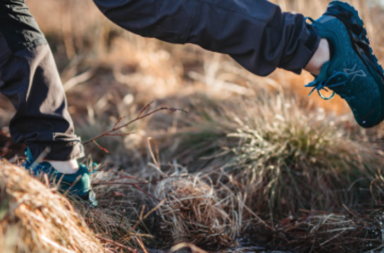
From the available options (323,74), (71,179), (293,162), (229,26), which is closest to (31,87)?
(71,179)

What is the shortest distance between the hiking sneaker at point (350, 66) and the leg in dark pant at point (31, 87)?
3.84ft

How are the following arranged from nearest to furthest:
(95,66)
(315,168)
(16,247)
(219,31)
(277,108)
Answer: (16,247)
(219,31)
(315,168)
(277,108)
(95,66)

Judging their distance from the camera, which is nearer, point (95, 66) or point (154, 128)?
point (154, 128)

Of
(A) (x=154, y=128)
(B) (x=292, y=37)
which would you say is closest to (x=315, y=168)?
(B) (x=292, y=37)

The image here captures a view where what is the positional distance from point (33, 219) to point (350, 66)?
4.75ft

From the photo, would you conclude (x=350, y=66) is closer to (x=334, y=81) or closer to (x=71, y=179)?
(x=334, y=81)

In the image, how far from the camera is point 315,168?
7.23 feet

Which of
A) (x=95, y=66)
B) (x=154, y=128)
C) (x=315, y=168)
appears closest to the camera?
(x=315, y=168)

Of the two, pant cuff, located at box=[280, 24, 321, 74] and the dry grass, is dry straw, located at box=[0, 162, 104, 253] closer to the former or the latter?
the dry grass

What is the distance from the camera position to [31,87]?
156 centimetres

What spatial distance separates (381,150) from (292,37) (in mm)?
1312

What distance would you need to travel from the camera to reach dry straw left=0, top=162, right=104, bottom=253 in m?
0.97

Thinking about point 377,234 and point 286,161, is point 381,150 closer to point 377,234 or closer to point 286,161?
point 286,161

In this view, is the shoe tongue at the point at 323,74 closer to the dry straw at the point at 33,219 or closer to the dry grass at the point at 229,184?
the dry grass at the point at 229,184
